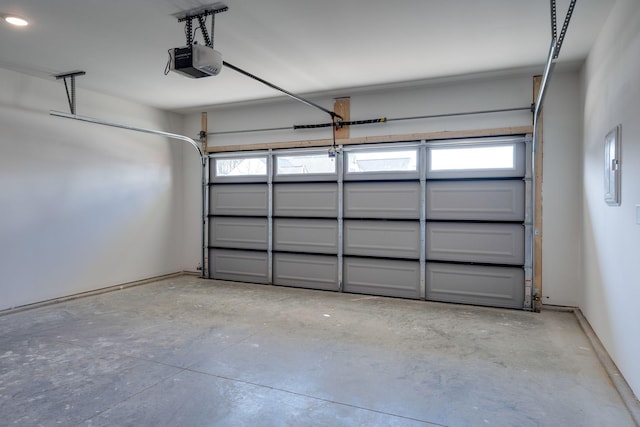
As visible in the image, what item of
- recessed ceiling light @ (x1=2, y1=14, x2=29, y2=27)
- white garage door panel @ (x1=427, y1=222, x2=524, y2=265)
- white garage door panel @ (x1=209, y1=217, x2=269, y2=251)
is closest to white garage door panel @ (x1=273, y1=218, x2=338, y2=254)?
white garage door panel @ (x1=209, y1=217, x2=269, y2=251)

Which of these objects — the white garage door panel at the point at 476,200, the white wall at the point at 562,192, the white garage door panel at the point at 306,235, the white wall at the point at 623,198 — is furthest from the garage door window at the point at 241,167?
the white wall at the point at 623,198

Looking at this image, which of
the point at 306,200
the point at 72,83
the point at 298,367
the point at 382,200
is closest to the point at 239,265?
the point at 306,200

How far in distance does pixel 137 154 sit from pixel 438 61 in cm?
443

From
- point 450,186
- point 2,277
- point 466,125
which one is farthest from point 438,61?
point 2,277

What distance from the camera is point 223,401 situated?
2.41 m

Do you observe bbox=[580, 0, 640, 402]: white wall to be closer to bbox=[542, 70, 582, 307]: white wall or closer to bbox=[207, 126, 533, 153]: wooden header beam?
bbox=[542, 70, 582, 307]: white wall

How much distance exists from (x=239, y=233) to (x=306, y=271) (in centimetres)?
130

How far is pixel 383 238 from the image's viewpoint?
5242 mm

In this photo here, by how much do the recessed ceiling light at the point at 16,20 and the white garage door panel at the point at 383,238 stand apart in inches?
157

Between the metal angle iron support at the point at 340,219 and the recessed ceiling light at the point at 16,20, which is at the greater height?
the recessed ceiling light at the point at 16,20

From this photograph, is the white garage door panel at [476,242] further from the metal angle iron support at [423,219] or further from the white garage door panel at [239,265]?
the white garage door panel at [239,265]

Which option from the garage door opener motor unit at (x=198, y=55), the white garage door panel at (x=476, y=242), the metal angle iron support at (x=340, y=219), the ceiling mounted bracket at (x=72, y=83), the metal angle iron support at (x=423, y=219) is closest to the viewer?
the garage door opener motor unit at (x=198, y=55)

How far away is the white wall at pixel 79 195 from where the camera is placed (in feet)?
14.4

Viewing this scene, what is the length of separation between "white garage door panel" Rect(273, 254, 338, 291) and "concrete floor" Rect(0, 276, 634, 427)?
0.92m
